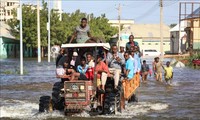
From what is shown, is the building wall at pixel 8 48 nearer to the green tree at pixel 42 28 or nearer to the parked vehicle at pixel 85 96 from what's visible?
the green tree at pixel 42 28

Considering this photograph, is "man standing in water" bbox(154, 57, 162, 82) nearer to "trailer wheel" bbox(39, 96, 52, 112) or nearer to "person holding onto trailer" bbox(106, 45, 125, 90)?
"person holding onto trailer" bbox(106, 45, 125, 90)

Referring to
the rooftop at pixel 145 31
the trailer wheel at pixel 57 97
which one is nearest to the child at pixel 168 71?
the trailer wheel at pixel 57 97

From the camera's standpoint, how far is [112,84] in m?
14.3

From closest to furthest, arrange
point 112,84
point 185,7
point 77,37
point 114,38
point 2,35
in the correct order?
point 112,84 < point 77,37 < point 185,7 < point 2,35 < point 114,38

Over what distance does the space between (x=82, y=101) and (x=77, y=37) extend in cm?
271

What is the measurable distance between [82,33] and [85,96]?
262 cm

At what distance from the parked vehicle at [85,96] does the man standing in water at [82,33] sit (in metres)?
0.62

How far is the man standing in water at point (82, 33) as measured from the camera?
15117mm

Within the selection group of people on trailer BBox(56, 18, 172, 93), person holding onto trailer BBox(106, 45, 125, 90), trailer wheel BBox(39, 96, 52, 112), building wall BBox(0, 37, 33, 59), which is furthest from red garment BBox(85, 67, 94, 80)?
building wall BBox(0, 37, 33, 59)

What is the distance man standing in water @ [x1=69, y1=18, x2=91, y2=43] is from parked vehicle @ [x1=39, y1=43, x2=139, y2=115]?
0.62m

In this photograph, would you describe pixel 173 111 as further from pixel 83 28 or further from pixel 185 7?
pixel 185 7

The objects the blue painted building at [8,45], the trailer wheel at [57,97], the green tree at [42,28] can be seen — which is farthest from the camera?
the blue painted building at [8,45]

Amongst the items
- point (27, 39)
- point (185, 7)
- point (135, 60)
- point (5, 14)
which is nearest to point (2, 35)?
point (27, 39)

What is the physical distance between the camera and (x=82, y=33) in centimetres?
1522
